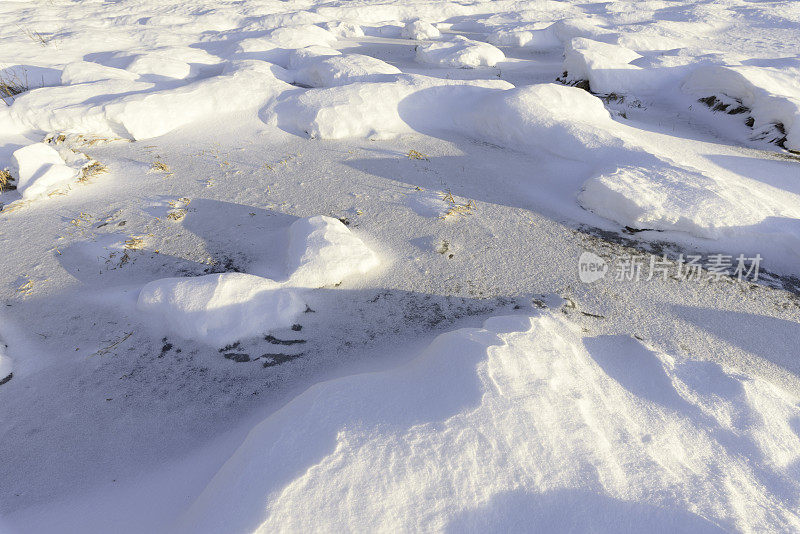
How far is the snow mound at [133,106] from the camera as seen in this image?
4.09 meters

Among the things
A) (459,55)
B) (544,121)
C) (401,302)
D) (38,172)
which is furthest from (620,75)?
(38,172)

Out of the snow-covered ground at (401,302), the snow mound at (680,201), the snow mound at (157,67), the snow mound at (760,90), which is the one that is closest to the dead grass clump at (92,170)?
the snow-covered ground at (401,302)

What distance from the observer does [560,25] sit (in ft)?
24.3

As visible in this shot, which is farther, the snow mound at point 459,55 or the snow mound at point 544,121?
the snow mound at point 459,55

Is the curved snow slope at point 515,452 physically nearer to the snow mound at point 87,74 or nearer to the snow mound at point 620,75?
the snow mound at point 620,75

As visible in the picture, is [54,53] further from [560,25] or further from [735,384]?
[735,384]

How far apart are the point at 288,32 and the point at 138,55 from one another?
249cm

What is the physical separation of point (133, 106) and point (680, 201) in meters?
4.90

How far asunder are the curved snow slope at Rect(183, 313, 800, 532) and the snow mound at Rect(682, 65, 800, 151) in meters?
3.34

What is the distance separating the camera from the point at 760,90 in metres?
4.16

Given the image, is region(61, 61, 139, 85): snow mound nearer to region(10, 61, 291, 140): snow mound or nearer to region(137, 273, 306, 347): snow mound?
region(10, 61, 291, 140): snow mound

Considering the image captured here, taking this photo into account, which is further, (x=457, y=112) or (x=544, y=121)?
(x=457, y=112)

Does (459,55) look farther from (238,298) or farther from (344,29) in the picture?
(238,298)

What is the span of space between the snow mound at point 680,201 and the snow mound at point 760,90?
1315mm
